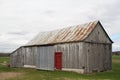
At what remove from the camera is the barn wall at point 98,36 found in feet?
104

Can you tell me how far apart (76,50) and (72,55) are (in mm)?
966

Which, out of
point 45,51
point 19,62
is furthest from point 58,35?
point 19,62

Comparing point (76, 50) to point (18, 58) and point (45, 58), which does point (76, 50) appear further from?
point (18, 58)

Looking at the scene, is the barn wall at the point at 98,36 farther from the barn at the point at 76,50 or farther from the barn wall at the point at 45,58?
the barn wall at the point at 45,58

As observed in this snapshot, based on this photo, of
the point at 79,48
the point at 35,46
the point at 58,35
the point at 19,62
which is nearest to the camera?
the point at 79,48

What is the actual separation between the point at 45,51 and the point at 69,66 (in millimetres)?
6383

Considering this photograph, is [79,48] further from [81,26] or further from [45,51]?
[45,51]

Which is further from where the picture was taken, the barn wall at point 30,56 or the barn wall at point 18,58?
the barn wall at point 18,58

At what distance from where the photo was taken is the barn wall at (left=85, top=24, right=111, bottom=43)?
31673 mm

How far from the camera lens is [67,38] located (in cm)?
3353

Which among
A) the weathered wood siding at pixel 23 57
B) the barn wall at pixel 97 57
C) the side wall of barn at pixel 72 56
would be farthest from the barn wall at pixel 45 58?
the barn wall at pixel 97 57

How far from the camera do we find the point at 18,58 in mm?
43469

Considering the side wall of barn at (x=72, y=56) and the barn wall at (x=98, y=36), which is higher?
the barn wall at (x=98, y=36)

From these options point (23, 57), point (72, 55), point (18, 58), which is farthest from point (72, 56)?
point (18, 58)
